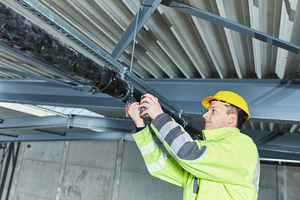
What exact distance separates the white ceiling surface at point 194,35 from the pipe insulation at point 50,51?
82 cm

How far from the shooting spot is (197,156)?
110cm

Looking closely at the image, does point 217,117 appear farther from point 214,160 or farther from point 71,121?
point 71,121

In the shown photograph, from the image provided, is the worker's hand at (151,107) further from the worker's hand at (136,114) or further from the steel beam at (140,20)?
the steel beam at (140,20)

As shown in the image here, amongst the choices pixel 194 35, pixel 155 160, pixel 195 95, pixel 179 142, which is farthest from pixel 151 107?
pixel 195 95

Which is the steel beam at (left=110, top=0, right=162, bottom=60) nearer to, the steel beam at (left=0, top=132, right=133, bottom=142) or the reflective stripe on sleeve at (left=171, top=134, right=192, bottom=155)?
the reflective stripe on sleeve at (left=171, top=134, right=192, bottom=155)

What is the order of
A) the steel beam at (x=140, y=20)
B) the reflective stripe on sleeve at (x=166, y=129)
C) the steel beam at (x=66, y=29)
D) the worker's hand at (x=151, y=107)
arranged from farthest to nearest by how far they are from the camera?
1. the steel beam at (x=140, y=20)
2. the worker's hand at (x=151, y=107)
3. the reflective stripe on sleeve at (x=166, y=129)
4. the steel beam at (x=66, y=29)

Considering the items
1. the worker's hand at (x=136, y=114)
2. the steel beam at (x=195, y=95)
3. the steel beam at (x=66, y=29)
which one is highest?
the steel beam at (x=195, y=95)

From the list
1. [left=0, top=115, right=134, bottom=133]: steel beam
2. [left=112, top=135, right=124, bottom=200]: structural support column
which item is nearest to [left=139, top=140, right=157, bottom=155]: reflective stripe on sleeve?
[left=0, top=115, right=134, bottom=133]: steel beam

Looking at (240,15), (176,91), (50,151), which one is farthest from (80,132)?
(240,15)

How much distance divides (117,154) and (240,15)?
8.22 meters

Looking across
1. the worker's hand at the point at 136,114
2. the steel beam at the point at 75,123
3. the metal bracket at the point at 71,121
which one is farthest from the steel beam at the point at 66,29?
the metal bracket at the point at 71,121

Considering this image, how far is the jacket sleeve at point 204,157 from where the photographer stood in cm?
112

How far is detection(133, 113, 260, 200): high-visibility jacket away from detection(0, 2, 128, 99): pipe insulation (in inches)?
20.1

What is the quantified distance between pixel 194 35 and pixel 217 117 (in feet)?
3.38
